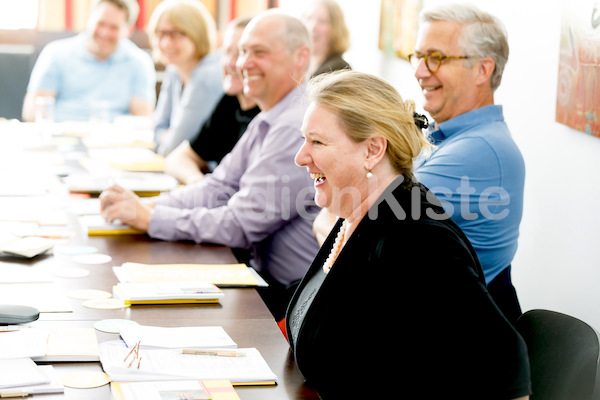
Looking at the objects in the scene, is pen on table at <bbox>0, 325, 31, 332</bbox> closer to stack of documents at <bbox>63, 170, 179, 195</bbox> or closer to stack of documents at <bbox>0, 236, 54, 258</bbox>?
stack of documents at <bbox>0, 236, 54, 258</bbox>

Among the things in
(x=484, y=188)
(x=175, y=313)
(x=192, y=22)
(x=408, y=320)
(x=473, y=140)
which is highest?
(x=192, y=22)

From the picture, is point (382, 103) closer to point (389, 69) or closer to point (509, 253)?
point (509, 253)

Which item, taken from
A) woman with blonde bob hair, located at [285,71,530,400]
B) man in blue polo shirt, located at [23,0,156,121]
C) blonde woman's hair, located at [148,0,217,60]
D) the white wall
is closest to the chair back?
woman with blonde bob hair, located at [285,71,530,400]

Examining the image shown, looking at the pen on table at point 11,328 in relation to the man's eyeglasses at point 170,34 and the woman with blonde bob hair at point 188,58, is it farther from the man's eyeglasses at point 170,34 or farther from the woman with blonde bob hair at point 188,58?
the man's eyeglasses at point 170,34

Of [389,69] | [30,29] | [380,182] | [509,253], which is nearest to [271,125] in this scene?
[509,253]

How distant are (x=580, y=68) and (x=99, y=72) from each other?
361cm

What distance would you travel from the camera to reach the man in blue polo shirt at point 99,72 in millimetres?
5086

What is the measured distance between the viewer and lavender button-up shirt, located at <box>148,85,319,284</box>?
2459 mm

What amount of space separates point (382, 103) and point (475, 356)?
0.54 meters

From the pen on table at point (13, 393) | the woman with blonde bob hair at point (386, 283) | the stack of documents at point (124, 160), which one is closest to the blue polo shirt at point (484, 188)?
the woman with blonde bob hair at point (386, 283)

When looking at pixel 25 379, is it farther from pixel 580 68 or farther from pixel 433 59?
pixel 580 68

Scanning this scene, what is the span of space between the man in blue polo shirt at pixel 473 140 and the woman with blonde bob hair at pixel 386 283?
17.1 inches

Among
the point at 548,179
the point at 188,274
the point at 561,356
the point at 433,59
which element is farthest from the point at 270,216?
the point at 561,356

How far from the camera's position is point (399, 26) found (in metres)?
4.81
